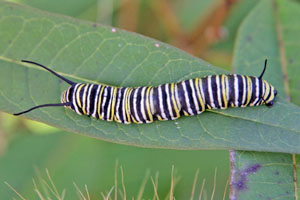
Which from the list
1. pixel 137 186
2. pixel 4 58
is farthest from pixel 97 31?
pixel 137 186

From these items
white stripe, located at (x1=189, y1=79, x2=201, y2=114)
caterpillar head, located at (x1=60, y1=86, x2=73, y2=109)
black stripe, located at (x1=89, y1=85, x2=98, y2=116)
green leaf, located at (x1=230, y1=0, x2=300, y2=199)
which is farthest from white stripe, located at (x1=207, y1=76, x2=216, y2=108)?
caterpillar head, located at (x1=60, y1=86, x2=73, y2=109)

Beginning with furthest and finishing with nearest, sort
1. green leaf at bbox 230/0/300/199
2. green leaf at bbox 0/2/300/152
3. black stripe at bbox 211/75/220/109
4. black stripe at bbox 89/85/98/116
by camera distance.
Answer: black stripe at bbox 89/85/98/116 < black stripe at bbox 211/75/220/109 < green leaf at bbox 0/2/300/152 < green leaf at bbox 230/0/300/199

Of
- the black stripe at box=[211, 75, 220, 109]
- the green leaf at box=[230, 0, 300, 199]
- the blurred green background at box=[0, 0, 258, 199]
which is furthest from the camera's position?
the blurred green background at box=[0, 0, 258, 199]

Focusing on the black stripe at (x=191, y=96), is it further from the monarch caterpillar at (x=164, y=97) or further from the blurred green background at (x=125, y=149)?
the blurred green background at (x=125, y=149)

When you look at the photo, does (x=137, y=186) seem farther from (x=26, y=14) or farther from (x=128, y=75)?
(x=26, y=14)

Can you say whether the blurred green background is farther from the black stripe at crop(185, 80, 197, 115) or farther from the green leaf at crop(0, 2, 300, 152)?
the green leaf at crop(0, 2, 300, 152)

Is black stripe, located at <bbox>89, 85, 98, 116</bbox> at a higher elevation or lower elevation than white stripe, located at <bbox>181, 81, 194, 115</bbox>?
lower

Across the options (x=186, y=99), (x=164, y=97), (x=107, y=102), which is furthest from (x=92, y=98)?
(x=186, y=99)

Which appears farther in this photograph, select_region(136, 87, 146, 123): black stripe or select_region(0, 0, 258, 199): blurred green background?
select_region(0, 0, 258, 199): blurred green background

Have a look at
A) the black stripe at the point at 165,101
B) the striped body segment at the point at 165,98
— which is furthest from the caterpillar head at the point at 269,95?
the black stripe at the point at 165,101
